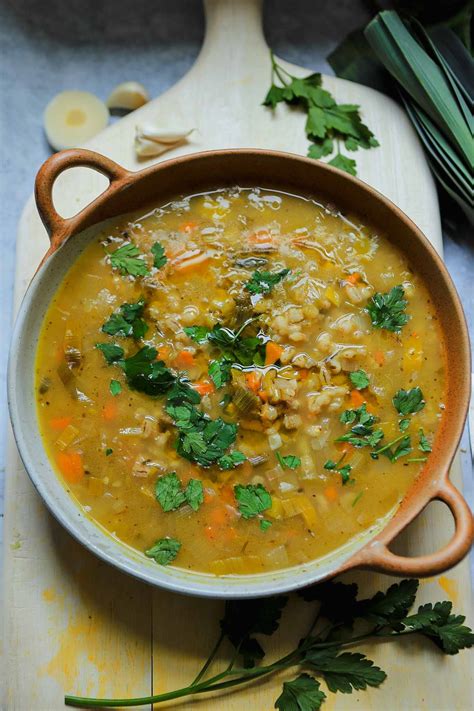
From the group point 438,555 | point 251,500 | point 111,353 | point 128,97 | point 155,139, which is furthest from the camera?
point 128,97

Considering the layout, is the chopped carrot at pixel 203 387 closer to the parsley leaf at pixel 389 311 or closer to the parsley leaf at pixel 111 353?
the parsley leaf at pixel 111 353

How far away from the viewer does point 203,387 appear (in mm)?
3146

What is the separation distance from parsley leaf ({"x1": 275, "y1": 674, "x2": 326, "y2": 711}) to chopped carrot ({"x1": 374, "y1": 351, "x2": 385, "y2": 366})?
1.27 metres

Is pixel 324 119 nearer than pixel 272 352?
No

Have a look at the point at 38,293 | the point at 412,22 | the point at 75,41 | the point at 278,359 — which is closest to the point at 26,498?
the point at 38,293

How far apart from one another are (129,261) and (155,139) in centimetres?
68

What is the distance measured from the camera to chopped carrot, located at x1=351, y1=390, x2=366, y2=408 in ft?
10.3

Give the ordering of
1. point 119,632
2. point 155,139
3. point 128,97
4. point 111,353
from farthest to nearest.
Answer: point 128,97 < point 155,139 < point 119,632 < point 111,353

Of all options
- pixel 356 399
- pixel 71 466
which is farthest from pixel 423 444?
pixel 71 466

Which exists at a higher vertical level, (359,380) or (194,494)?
(359,380)

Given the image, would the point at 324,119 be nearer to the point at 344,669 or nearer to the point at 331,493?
the point at 331,493

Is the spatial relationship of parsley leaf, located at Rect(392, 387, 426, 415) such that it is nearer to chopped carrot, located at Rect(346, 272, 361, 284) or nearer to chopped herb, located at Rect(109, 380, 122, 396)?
chopped carrot, located at Rect(346, 272, 361, 284)

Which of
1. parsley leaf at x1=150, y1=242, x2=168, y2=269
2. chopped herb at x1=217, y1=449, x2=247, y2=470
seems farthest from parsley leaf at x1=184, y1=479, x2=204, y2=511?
parsley leaf at x1=150, y1=242, x2=168, y2=269

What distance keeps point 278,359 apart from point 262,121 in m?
1.18
